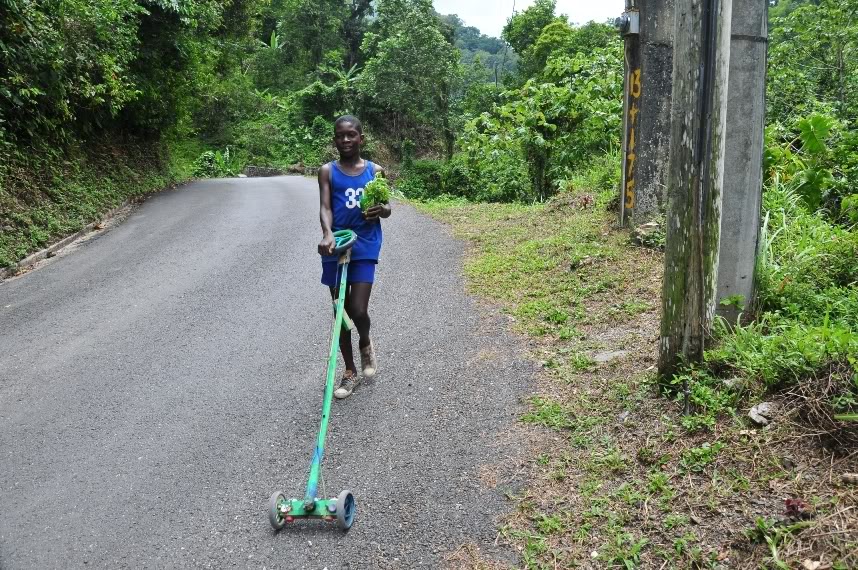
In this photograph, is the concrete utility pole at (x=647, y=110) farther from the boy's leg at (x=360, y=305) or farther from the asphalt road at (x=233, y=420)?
the boy's leg at (x=360, y=305)

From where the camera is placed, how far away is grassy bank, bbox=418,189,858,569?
2.69 meters

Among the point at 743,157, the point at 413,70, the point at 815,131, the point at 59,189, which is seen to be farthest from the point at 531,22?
the point at 743,157

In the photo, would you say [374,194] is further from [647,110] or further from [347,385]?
[647,110]

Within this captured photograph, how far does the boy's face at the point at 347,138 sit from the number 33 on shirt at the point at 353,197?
9.3 inches

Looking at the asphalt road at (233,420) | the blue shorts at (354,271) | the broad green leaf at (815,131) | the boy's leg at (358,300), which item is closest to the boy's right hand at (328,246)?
the blue shorts at (354,271)

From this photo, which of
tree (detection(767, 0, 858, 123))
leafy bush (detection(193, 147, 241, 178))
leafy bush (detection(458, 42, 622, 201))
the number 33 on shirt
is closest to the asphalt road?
the number 33 on shirt

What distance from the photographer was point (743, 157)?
445 cm

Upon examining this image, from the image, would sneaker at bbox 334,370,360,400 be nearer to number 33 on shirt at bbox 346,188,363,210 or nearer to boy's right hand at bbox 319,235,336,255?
boy's right hand at bbox 319,235,336,255

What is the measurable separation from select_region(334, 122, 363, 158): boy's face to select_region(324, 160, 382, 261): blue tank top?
0.45ft

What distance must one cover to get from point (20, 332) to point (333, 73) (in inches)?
1269

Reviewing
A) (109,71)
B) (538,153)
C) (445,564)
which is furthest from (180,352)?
(538,153)

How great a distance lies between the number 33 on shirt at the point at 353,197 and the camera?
443 centimetres

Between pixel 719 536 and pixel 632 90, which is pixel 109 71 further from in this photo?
pixel 719 536

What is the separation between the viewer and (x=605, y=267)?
6879 mm
